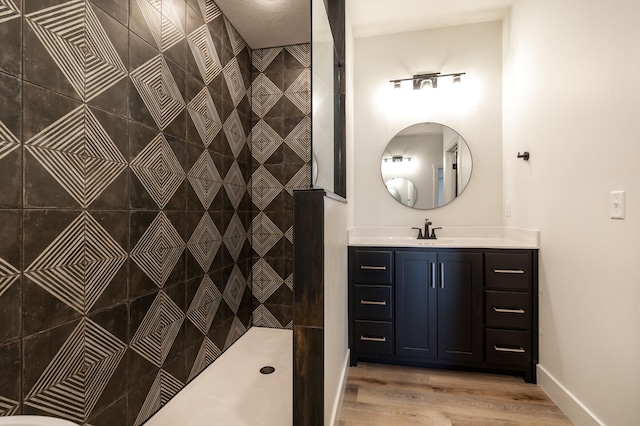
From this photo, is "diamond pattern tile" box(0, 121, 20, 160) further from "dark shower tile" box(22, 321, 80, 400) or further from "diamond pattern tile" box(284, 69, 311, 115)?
"diamond pattern tile" box(284, 69, 311, 115)

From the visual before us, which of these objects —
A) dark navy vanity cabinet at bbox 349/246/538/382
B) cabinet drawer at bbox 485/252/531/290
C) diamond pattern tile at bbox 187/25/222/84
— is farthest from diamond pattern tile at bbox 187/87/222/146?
cabinet drawer at bbox 485/252/531/290

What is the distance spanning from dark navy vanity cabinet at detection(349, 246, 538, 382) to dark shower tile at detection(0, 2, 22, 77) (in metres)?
2.00

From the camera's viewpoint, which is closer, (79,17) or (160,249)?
(79,17)

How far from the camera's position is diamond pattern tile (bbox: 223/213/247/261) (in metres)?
2.63

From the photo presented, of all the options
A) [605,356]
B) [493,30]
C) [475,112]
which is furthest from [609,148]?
[493,30]

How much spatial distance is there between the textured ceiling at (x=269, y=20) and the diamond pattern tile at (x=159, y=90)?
39.8 inches

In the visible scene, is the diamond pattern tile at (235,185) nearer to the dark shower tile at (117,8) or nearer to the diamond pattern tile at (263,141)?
the diamond pattern tile at (263,141)

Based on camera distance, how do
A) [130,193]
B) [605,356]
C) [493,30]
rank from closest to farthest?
[605,356]
[130,193]
[493,30]

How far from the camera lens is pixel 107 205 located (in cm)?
147

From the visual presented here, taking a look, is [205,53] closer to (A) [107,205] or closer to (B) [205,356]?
(A) [107,205]

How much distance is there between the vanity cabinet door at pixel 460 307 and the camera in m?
2.17

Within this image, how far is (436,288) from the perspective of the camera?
224 centimetres

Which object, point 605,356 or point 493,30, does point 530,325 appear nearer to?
point 605,356

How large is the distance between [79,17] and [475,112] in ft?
9.44
